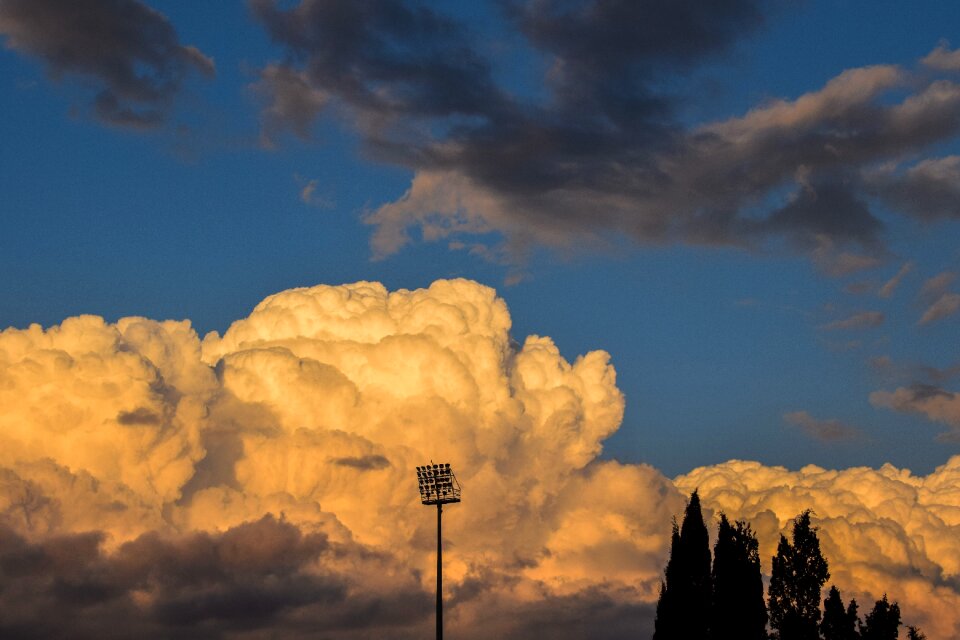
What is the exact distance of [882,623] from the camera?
14900 cm

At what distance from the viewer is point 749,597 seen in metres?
146

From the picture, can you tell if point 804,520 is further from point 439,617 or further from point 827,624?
point 439,617

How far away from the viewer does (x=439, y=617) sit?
134 meters

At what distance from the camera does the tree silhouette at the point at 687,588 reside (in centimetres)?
14700

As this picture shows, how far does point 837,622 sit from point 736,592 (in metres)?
8.31

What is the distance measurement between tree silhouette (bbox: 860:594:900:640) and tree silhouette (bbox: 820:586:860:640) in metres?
1.47

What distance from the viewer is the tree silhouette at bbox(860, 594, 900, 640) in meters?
148

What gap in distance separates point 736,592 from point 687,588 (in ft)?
14.7

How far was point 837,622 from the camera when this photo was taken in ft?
479

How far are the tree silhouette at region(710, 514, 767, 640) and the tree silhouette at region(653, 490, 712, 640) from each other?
40.1 inches

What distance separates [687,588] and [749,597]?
5375 millimetres

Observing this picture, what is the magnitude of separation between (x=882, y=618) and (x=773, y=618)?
935 cm

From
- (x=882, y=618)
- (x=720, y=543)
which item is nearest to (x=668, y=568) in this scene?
(x=720, y=543)

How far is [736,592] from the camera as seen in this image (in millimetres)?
145625
